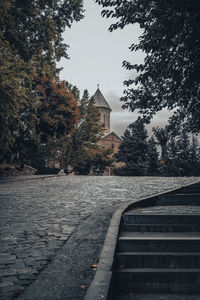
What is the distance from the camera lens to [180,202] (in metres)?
7.41

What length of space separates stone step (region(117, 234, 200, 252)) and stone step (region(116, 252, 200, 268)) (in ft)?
0.79

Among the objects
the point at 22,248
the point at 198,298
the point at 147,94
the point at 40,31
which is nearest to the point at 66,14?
the point at 40,31

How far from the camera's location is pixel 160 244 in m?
4.05

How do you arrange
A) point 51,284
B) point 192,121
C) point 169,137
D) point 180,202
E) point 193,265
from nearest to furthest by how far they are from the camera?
1. point 51,284
2. point 193,265
3. point 180,202
4. point 192,121
5. point 169,137

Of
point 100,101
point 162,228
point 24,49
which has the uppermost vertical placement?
point 100,101

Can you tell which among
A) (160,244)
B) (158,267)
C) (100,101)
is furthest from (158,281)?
(100,101)

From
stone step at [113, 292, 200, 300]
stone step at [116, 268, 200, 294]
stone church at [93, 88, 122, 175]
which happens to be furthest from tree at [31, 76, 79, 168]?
stone church at [93, 88, 122, 175]

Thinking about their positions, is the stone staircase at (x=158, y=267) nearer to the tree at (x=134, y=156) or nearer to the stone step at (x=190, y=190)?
the stone step at (x=190, y=190)

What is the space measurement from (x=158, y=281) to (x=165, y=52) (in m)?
6.43

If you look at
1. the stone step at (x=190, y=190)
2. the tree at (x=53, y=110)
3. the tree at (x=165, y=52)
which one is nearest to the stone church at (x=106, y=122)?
the tree at (x=53, y=110)

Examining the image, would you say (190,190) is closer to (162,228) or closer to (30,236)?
(162,228)

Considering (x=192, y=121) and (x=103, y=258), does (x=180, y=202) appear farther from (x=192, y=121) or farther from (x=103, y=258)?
(x=192, y=121)

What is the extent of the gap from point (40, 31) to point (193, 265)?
1487cm

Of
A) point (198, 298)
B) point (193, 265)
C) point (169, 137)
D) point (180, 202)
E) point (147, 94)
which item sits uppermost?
point (147, 94)
